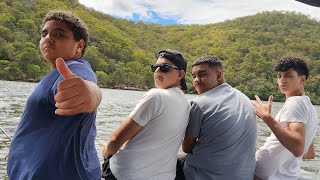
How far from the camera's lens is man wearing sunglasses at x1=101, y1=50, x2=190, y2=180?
7.83 ft

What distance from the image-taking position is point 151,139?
7.97 ft

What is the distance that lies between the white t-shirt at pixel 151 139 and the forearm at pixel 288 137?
0.66 metres

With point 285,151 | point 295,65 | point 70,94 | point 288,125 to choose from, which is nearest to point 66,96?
point 70,94

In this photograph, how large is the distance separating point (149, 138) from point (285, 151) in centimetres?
108

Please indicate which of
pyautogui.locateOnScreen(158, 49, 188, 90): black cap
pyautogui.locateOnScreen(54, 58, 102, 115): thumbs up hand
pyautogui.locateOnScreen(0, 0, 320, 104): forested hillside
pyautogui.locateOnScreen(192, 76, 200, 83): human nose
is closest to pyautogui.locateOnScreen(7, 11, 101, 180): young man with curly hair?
pyautogui.locateOnScreen(54, 58, 102, 115): thumbs up hand

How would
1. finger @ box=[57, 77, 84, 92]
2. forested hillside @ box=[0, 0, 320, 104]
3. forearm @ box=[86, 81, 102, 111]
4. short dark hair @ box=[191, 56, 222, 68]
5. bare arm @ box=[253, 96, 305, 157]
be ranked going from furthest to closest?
1. forested hillside @ box=[0, 0, 320, 104]
2. short dark hair @ box=[191, 56, 222, 68]
3. bare arm @ box=[253, 96, 305, 157]
4. forearm @ box=[86, 81, 102, 111]
5. finger @ box=[57, 77, 84, 92]

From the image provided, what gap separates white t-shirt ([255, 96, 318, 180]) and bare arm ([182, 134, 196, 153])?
0.59 m

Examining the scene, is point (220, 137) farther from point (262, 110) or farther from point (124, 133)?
point (124, 133)

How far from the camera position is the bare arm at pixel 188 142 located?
8.84 feet

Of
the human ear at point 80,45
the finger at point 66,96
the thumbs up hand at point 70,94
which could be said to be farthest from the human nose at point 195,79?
the finger at point 66,96

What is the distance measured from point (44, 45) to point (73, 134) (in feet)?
1.72

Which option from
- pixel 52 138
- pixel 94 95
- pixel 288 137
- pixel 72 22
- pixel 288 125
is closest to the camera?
pixel 94 95

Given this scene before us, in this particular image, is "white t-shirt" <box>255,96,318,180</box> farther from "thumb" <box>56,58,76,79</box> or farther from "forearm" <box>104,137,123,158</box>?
"thumb" <box>56,58,76,79</box>

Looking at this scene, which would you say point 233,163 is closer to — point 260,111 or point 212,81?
point 260,111
